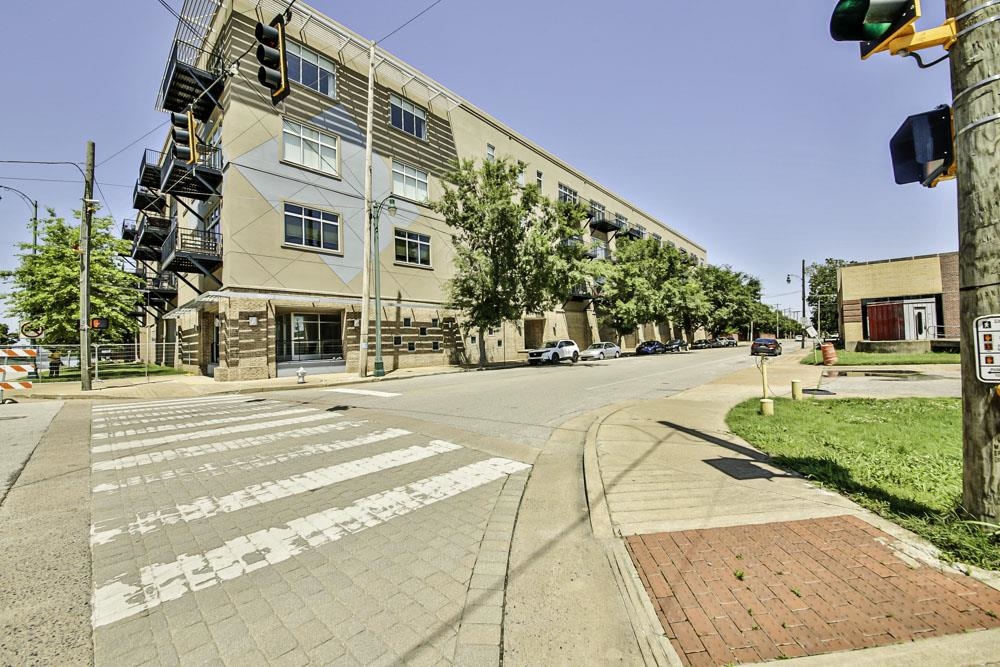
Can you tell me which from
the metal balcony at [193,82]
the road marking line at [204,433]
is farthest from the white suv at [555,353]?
the metal balcony at [193,82]

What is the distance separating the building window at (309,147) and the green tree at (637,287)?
2577cm

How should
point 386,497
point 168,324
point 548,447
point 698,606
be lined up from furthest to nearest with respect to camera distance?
point 168,324, point 548,447, point 386,497, point 698,606

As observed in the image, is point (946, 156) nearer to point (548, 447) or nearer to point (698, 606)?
point (698, 606)

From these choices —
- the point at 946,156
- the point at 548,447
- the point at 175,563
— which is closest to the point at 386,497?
the point at 175,563

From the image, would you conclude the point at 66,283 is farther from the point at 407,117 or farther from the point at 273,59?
the point at 273,59

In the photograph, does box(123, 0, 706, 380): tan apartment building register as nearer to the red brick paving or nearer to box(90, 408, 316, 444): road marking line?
box(90, 408, 316, 444): road marking line

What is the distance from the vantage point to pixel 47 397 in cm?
1423

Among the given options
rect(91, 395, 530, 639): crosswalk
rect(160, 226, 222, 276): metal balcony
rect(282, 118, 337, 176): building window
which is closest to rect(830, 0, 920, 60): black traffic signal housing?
rect(91, 395, 530, 639): crosswalk

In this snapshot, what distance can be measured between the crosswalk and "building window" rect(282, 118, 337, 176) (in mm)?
16881

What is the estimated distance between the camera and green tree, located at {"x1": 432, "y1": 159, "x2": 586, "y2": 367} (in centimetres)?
2456

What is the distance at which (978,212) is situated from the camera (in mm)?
3139

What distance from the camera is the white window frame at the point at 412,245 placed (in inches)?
1020

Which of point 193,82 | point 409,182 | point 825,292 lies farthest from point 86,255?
point 825,292

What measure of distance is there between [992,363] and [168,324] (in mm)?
42905
